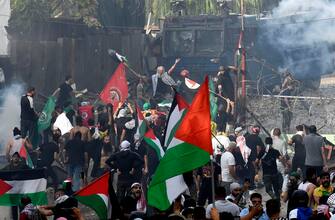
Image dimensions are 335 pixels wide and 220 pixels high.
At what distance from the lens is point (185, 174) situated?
509 inches

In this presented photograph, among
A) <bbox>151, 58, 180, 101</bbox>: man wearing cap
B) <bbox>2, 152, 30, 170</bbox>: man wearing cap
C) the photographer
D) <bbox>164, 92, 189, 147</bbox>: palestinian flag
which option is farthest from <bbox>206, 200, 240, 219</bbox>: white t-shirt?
<bbox>151, 58, 180, 101</bbox>: man wearing cap

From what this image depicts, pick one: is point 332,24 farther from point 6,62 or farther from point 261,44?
point 6,62

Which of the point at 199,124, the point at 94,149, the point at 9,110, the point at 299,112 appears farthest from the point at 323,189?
the point at 9,110

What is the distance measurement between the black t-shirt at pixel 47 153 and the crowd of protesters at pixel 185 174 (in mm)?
14

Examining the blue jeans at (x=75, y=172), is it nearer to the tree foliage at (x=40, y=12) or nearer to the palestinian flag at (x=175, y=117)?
the palestinian flag at (x=175, y=117)

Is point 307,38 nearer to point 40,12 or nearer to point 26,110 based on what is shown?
point 40,12

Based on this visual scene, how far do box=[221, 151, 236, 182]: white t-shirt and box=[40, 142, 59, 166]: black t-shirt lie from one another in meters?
3.60

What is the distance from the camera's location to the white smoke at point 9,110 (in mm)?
29453

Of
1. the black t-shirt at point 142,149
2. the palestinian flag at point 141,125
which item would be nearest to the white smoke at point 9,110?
the palestinian flag at point 141,125

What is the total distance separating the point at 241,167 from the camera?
20.6 metres

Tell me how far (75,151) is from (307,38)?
47.6 feet

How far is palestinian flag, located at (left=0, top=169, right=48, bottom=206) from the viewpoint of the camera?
54.4ft

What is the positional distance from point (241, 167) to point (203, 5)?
2208 cm

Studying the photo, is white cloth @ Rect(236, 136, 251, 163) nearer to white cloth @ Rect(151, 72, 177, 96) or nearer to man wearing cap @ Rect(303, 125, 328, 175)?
man wearing cap @ Rect(303, 125, 328, 175)
